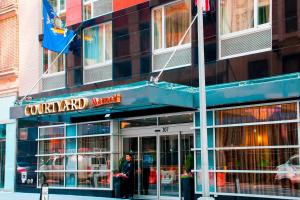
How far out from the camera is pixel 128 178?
64.1ft

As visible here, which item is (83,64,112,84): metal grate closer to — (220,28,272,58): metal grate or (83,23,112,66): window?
(83,23,112,66): window

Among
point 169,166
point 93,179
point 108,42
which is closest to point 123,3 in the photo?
point 108,42

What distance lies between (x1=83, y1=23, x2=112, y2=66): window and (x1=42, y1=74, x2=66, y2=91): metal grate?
172 centimetres

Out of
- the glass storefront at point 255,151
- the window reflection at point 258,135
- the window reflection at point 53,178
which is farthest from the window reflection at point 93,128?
the window reflection at point 258,135

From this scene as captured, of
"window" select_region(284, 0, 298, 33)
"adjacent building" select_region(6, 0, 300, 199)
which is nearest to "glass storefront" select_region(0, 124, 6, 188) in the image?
Answer: "adjacent building" select_region(6, 0, 300, 199)

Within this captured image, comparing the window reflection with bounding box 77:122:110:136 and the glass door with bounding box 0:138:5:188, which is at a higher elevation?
the window reflection with bounding box 77:122:110:136

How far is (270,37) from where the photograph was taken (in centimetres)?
1620

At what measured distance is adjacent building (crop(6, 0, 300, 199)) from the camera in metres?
15.6

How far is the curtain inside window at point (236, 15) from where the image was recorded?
17.0m

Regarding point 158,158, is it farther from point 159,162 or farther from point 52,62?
point 52,62

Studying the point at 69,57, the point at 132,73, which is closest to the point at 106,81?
the point at 132,73

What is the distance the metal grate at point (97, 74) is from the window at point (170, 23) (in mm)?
2605

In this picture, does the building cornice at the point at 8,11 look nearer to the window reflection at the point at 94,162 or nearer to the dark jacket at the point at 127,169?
the window reflection at the point at 94,162

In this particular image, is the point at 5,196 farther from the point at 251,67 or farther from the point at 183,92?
the point at 251,67
